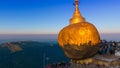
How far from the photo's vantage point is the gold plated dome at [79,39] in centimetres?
420

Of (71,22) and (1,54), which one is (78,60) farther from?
(1,54)

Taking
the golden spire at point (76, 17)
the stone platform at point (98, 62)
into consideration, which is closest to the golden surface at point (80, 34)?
the golden spire at point (76, 17)

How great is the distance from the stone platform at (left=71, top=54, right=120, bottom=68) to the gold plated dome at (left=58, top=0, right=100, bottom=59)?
323mm

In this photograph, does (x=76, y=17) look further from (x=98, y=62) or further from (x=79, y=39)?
(x=98, y=62)

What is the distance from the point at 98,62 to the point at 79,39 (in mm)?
2269

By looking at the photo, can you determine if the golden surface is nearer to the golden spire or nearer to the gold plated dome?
the gold plated dome

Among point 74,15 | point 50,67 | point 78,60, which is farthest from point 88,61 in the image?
point 50,67

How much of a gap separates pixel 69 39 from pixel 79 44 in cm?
19

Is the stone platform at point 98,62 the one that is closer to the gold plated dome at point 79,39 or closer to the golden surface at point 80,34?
the gold plated dome at point 79,39

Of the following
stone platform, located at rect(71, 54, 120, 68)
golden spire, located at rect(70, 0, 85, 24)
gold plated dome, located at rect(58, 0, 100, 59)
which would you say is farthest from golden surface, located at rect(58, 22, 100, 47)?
stone platform, located at rect(71, 54, 120, 68)

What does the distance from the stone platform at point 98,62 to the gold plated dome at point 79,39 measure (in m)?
0.32

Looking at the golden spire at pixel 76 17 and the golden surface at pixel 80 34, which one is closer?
the golden surface at pixel 80 34

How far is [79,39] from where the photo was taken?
13.7ft

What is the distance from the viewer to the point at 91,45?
425cm
